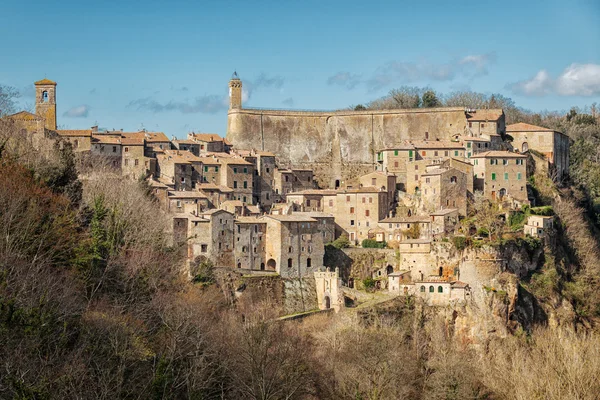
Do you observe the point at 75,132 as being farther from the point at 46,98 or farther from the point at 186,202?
the point at 186,202

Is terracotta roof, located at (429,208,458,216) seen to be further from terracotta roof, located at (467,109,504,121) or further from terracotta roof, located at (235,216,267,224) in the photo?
terracotta roof, located at (467,109,504,121)

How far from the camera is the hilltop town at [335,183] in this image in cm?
6100

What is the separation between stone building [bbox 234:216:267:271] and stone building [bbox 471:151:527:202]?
17.4 meters

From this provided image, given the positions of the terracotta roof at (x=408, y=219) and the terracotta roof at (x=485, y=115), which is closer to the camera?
the terracotta roof at (x=408, y=219)

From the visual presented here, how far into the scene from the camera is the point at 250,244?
61.9 meters

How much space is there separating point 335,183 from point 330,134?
549 cm

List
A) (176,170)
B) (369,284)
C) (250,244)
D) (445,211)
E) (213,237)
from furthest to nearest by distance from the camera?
(176,170) < (445,211) < (369,284) < (250,244) < (213,237)

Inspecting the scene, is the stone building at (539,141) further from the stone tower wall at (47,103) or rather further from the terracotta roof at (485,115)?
the stone tower wall at (47,103)

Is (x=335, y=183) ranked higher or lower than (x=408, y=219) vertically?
higher

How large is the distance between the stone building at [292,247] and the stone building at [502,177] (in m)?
14.3

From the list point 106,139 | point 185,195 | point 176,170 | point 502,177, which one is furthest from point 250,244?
point 502,177

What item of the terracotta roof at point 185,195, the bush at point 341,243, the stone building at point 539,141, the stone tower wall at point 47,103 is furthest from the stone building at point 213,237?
the stone building at point 539,141

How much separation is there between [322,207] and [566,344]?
2693cm

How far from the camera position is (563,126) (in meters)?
105
